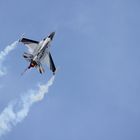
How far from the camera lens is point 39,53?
125 meters

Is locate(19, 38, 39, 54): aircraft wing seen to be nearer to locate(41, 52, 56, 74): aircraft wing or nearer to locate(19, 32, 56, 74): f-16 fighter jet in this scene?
locate(19, 32, 56, 74): f-16 fighter jet

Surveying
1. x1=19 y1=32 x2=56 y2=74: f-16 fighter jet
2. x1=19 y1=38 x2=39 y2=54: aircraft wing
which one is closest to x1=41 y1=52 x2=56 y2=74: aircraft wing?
x1=19 y1=32 x2=56 y2=74: f-16 fighter jet

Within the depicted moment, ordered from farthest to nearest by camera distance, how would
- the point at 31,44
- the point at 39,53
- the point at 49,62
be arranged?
the point at 49,62, the point at 31,44, the point at 39,53

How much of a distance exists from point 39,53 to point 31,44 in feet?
16.9

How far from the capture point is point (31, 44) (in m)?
129

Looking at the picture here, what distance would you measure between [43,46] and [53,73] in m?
9.16

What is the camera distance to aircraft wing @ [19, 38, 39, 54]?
127094 millimetres

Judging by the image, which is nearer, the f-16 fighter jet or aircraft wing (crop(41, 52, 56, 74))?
the f-16 fighter jet

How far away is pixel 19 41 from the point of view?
130m

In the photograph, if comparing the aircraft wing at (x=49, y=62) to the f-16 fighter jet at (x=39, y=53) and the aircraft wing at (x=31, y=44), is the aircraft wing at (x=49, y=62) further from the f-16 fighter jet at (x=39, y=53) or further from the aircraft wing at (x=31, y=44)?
the aircraft wing at (x=31, y=44)

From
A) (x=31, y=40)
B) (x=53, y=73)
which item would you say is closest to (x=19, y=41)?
(x=31, y=40)

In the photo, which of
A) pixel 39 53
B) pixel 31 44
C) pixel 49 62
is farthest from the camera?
pixel 49 62

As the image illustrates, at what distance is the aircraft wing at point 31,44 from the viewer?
127m

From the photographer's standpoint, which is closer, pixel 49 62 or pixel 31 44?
pixel 31 44
